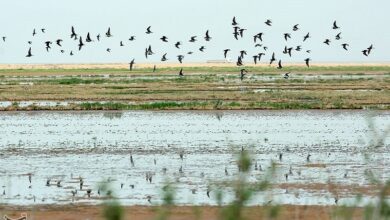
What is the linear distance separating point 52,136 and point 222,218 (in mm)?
28420

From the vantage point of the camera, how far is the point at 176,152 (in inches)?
1043

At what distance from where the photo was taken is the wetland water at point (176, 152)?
18391mm

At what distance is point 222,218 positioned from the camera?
4.21 meters

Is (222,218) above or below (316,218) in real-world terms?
above

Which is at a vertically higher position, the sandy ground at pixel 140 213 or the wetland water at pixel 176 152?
the wetland water at pixel 176 152

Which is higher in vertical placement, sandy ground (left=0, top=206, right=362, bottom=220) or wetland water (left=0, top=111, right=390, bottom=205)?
wetland water (left=0, top=111, right=390, bottom=205)

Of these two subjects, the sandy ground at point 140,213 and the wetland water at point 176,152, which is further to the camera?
the wetland water at point 176,152

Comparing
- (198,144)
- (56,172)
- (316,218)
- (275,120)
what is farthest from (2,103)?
(316,218)

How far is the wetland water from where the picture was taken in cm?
1839

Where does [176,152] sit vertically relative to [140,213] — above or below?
above

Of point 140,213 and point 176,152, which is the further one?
point 176,152

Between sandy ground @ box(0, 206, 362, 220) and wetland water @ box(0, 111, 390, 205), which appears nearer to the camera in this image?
sandy ground @ box(0, 206, 362, 220)

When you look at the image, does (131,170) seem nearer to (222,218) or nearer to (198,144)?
(198,144)

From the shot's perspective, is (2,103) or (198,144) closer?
(198,144)
